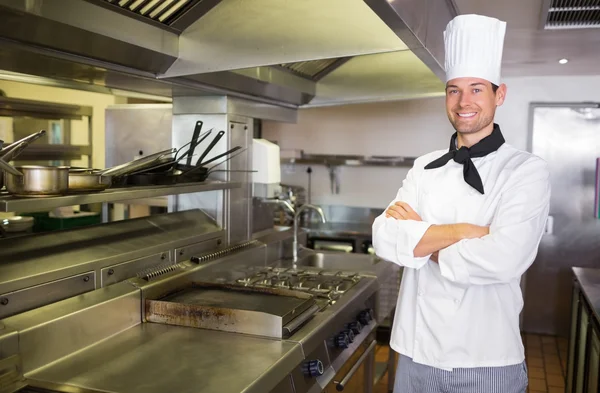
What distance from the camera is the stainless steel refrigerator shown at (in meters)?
5.46

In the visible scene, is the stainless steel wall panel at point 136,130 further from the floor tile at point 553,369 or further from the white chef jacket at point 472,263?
the floor tile at point 553,369

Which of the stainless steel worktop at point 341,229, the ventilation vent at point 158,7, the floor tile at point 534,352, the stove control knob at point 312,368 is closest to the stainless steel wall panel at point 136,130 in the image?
the ventilation vent at point 158,7

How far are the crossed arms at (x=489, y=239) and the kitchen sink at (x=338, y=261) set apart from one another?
60.7 inches

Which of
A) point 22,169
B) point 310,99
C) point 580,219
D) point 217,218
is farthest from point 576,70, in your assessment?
point 22,169

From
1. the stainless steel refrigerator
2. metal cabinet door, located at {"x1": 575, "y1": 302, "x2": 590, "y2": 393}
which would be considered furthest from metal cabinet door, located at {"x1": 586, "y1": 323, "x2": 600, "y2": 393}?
the stainless steel refrigerator

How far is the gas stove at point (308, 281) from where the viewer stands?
9.46 feet

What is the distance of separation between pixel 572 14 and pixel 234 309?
2408 mm

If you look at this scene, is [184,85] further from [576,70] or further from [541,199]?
[576,70]

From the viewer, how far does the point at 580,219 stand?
5.52 meters

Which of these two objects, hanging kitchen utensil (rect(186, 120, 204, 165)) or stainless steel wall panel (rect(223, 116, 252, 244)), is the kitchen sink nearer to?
stainless steel wall panel (rect(223, 116, 252, 244))

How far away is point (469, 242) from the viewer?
195 cm

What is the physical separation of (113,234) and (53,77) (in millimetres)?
704

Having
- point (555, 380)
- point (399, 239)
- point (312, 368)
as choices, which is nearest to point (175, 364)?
point (312, 368)

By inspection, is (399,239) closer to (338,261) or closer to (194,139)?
(194,139)
